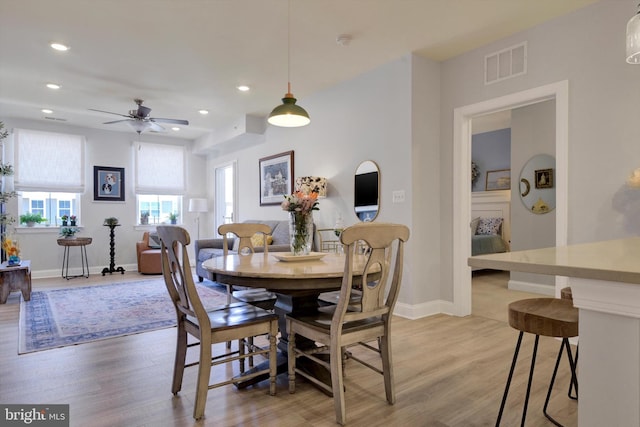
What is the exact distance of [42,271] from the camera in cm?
657

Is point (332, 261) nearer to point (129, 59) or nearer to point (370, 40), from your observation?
point (370, 40)

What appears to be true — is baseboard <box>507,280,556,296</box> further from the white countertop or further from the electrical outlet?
the white countertop

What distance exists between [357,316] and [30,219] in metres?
7.03

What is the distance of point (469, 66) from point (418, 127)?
31.6 inches

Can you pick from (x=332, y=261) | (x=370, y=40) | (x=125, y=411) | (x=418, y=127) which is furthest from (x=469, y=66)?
(x=125, y=411)

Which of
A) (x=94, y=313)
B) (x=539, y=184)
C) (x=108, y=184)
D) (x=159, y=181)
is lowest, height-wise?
(x=94, y=313)

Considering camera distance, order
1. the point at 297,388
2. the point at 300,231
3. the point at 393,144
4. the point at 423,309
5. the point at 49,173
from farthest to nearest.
Result: the point at 49,173, the point at 393,144, the point at 423,309, the point at 300,231, the point at 297,388

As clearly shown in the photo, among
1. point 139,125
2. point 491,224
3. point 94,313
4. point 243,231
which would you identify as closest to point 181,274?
point 243,231

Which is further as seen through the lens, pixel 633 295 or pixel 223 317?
pixel 223 317

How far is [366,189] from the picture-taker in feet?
14.1

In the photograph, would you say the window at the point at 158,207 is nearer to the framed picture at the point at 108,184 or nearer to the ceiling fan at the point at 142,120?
the framed picture at the point at 108,184

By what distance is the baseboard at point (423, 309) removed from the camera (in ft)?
12.3

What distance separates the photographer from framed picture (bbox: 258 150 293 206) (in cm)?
565

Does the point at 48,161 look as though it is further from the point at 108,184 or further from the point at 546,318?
the point at 546,318
